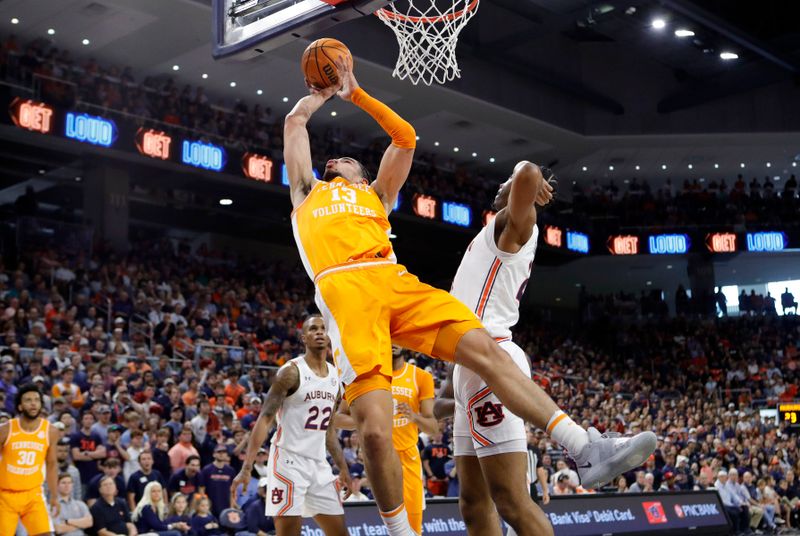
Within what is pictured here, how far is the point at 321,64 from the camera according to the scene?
5.39 m

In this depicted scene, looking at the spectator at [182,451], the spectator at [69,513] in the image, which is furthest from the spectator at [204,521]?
the spectator at [69,513]

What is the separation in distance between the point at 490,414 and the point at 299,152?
1.81 meters

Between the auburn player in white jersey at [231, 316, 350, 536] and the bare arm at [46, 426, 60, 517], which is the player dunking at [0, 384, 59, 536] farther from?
the auburn player in white jersey at [231, 316, 350, 536]

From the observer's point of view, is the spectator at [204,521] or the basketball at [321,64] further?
the spectator at [204,521]

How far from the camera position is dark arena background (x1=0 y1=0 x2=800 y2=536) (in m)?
14.2

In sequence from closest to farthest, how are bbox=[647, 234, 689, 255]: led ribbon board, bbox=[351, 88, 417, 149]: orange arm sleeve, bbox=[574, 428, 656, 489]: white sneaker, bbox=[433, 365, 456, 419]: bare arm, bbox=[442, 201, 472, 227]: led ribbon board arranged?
1. bbox=[574, 428, 656, 489]: white sneaker
2. bbox=[351, 88, 417, 149]: orange arm sleeve
3. bbox=[433, 365, 456, 419]: bare arm
4. bbox=[442, 201, 472, 227]: led ribbon board
5. bbox=[647, 234, 689, 255]: led ribbon board

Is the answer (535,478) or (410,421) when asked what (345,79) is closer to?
(410,421)

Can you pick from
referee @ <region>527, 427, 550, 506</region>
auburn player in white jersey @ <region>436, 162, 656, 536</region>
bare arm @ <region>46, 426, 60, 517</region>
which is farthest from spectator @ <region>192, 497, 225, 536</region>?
auburn player in white jersey @ <region>436, 162, 656, 536</region>

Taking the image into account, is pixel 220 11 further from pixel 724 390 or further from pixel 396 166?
pixel 724 390

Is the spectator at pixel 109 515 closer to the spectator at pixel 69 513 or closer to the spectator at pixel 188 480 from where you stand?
the spectator at pixel 69 513

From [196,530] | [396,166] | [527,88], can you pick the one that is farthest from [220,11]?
[527,88]

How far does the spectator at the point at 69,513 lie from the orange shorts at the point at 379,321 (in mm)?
6705

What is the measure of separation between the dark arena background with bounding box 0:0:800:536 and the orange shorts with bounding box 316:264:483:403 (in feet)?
9.71

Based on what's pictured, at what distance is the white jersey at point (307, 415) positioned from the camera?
23.7 ft
